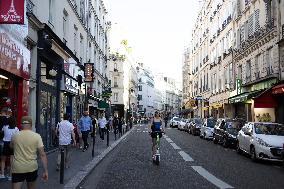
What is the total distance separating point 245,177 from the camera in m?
11.8

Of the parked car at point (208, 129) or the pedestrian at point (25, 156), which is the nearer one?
the pedestrian at point (25, 156)

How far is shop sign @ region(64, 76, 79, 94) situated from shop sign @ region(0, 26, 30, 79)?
7545 millimetres

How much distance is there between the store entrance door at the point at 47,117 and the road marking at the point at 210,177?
6942 mm

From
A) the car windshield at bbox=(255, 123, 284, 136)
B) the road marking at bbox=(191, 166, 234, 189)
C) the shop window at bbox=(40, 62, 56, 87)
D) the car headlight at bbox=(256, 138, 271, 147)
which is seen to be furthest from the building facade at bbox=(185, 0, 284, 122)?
the road marking at bbox=(191, 166, 234, 189)

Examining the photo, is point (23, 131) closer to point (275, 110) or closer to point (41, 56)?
point (41, 56)

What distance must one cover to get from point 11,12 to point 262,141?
31.3 ft

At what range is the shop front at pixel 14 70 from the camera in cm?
1211

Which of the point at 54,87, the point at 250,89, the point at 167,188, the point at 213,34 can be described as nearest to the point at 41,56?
the point at 54,87

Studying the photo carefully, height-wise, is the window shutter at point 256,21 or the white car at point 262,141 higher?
the window shutter at point 256,21

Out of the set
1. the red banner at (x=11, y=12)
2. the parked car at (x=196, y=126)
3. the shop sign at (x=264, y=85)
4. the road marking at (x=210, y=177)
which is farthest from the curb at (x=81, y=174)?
the parked car at (x=196, y=126)

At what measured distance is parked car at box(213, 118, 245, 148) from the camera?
22.3 m

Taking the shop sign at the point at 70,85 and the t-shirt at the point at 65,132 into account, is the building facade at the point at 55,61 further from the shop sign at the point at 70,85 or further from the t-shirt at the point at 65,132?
the t-shirt at the point at 65,132

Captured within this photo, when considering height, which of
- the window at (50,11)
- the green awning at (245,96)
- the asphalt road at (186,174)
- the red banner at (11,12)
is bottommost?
the asphalt road at (186,174)

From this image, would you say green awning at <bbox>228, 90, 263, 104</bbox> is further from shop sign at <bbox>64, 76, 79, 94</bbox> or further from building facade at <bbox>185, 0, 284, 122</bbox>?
shop sign at <bbox>64, 76, 79, 94</bbox>
